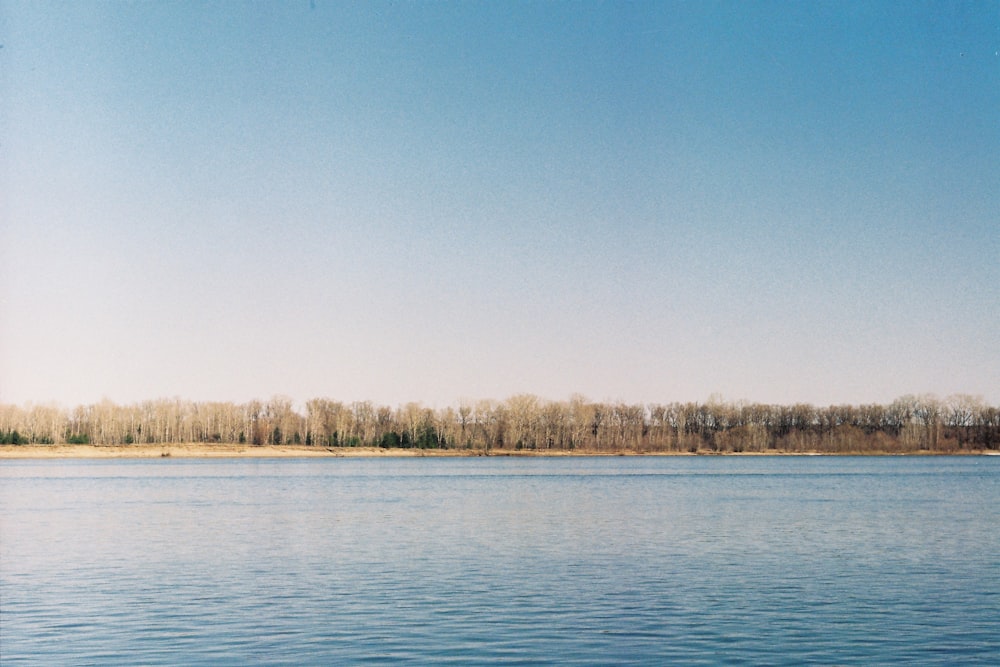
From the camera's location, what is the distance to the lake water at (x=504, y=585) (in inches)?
701

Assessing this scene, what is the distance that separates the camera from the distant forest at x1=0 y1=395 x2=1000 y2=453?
16462 cm

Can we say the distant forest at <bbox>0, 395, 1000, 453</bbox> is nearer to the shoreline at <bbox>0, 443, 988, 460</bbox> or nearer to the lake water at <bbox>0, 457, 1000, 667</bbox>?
the shoreline at <bbox>0, 443, 988, 460</bbox>

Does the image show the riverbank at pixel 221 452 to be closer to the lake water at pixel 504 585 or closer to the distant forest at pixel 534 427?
the distant forest at pixel 534 427

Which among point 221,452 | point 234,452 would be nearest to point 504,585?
point 221,452

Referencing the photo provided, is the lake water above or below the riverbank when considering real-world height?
above

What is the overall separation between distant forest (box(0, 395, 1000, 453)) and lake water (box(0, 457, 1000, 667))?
4814 inches

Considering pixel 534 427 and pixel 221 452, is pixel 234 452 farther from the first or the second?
pixel 534 427

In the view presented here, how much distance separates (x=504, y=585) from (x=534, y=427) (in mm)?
155847

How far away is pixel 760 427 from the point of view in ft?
630

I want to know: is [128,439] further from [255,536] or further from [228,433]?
[255,536]

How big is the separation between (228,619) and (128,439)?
154 meters

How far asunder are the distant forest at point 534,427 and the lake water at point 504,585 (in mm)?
122265

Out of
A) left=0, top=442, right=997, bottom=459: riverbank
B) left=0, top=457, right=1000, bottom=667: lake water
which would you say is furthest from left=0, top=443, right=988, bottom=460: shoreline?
left=0, top=457, right=1000, bottom=667: lake water

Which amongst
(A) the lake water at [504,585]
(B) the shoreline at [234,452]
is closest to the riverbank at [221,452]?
(B) the shoreline at [234,452]
